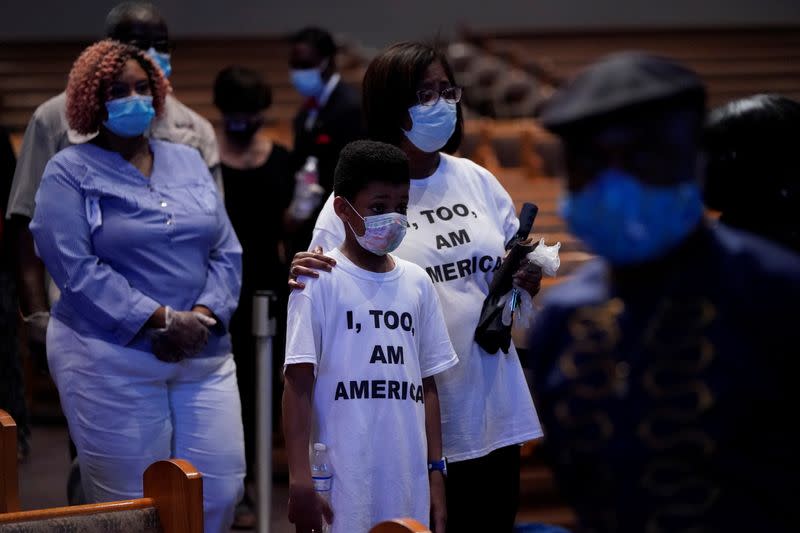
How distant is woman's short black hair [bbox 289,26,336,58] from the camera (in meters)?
5.12

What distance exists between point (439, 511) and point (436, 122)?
32.6 inches

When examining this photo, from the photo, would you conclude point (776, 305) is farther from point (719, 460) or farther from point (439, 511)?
point (439, 511)

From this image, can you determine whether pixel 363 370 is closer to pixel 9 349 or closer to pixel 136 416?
pixel 136 416

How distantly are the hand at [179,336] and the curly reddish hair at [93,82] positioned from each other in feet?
1.72

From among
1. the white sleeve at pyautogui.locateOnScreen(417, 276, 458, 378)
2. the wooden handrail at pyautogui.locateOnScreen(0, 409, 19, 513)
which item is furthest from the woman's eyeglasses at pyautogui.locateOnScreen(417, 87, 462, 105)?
the wooden handrail at pyautogui.locateOnScreen(0, 409, 19, 513)

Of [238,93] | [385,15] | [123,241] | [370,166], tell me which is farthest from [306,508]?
[385,15]

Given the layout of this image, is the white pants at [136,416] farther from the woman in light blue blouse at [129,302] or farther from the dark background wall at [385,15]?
the dark background wall at [385,15]

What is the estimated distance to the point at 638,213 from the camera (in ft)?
4.83

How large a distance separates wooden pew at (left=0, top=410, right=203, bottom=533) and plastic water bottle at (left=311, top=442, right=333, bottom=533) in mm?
221

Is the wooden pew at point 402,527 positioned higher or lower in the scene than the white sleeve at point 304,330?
lower

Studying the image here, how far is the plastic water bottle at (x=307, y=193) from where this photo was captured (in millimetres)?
4492

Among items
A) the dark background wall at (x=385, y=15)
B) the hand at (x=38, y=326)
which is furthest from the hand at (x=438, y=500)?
the dark background wall at (x=385, y=15)

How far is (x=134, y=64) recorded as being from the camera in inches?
128

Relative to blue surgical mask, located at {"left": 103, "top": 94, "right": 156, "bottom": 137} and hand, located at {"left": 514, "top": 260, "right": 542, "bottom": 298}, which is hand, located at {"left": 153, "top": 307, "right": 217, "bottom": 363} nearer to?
blue surgical mask, located at {"left": 103, "top": 94, "right": 156, "bottom": 137}
